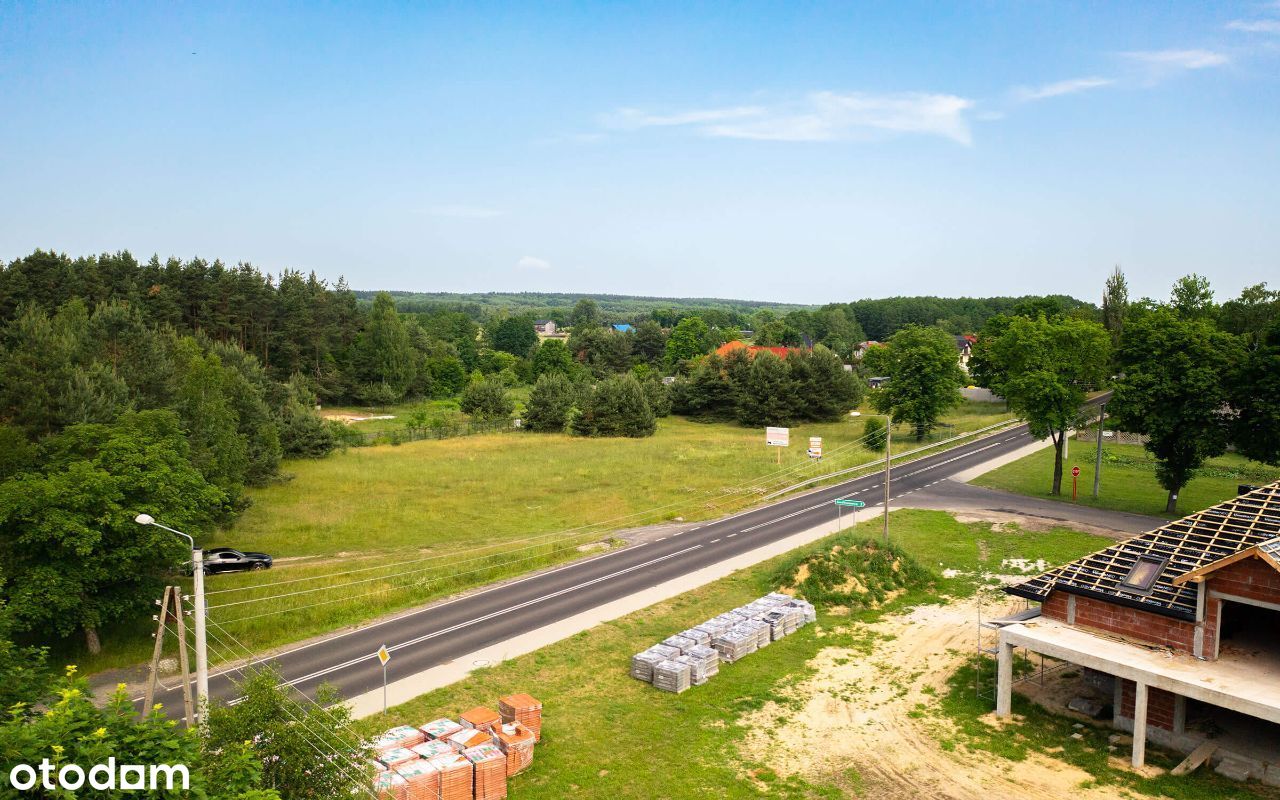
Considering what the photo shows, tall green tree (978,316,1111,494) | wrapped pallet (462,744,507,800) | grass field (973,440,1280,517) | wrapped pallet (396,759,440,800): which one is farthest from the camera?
tall green tree (978,316,1111,494)

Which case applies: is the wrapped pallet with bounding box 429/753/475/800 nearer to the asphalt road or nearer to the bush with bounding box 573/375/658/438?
the asphalt road

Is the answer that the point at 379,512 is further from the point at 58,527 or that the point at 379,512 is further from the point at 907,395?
the point at 907,395

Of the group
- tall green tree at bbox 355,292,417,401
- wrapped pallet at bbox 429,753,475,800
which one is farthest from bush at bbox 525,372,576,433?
wrapped pallet at bbox 429,753,475,800

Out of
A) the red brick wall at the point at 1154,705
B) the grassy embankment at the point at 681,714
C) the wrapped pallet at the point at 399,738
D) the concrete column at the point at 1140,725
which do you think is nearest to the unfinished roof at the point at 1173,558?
the red brick wall at the point at 1154,705

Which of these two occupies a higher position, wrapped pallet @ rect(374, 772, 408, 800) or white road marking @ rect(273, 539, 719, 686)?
wrapped pallet @ rect(374, 772, 408, 800)

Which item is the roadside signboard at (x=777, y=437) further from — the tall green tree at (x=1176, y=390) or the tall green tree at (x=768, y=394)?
the tall green tree at (x=768, y=394)

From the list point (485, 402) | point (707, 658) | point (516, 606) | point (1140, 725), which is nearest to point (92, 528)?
point (516, 606)

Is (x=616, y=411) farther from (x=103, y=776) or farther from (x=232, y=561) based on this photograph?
(x=103, y=776)
